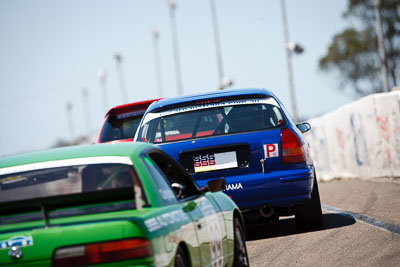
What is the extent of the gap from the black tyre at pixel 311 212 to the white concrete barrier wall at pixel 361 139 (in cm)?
599

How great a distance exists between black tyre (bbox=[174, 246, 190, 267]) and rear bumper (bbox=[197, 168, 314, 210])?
3.93 meters

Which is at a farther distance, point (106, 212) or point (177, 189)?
point (177, 189)

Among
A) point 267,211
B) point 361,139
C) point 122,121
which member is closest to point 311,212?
point 267,211

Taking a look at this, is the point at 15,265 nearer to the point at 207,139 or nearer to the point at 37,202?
Answer: the point at 37,202

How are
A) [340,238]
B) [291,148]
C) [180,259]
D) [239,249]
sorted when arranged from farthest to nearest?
1. [291,148]
2. [340,238]
3. [239,249]
4. [180,259]

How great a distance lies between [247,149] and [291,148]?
479 millimetres

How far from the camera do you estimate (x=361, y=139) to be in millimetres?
19125

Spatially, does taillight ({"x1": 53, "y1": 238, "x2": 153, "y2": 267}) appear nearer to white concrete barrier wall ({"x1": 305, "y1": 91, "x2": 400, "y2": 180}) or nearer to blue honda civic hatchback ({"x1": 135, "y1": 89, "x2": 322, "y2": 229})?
blue honda civic hatchback ({"x1": 135, "y1": 89, "x2": 322, "y2": 229})

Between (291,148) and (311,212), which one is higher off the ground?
(291,148)

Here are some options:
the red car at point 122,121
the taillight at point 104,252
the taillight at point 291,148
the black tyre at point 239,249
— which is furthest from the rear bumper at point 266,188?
the red car at point 122,121

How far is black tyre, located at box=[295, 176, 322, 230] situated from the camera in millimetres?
10312

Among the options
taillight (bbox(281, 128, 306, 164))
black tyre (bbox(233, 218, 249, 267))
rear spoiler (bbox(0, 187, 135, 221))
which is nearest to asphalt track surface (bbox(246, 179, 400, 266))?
black tyre (bbox(233, 218, 249, 267))

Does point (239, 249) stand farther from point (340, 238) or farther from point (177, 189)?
point (340, 238)

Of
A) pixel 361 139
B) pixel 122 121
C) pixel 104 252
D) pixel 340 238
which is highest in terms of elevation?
pixel 122 121
